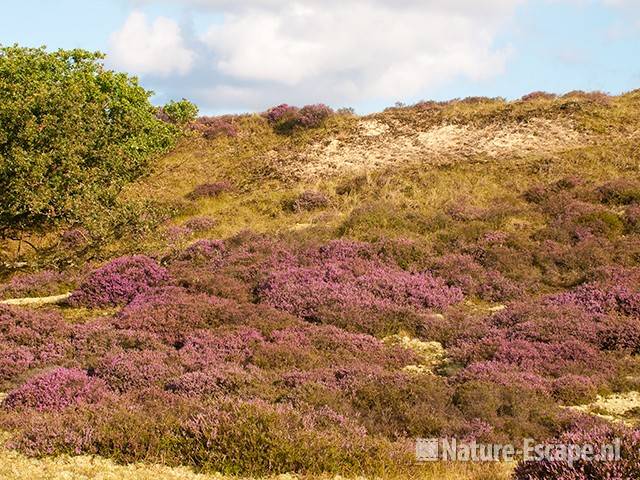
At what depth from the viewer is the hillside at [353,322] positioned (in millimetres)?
8242

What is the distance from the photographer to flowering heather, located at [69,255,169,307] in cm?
1856

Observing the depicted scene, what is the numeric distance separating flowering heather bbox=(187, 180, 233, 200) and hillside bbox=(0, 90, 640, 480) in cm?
139

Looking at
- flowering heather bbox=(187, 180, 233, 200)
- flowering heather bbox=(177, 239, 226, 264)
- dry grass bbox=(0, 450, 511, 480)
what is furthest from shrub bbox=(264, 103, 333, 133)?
dry grass bbox=(0, 450, 511, 480)

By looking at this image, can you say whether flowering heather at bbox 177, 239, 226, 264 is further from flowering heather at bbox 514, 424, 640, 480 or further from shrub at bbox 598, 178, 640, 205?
flowering heather at bbox 514, 424, 640, 480

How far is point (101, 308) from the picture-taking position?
18312mm

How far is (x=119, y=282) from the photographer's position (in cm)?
1912

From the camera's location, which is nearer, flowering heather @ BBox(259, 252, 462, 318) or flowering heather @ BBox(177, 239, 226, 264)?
flowering heather @ BBox(259, 252, 462, 318)

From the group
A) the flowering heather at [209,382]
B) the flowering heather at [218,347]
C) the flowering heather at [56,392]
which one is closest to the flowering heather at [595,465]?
the flowering heather at [209,382]

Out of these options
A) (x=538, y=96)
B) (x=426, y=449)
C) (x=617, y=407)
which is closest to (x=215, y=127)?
(x=538, y=96)

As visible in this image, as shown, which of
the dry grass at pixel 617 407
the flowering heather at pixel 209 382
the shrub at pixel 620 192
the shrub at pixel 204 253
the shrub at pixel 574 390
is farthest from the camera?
the shrub at pixel 620 192

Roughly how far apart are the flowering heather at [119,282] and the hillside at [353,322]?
0.06 metres

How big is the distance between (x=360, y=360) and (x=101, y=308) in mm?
9317

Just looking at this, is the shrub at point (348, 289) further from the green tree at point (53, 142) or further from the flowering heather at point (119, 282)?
the green tree at point (53, 142)

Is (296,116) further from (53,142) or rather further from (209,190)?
(53,142)
